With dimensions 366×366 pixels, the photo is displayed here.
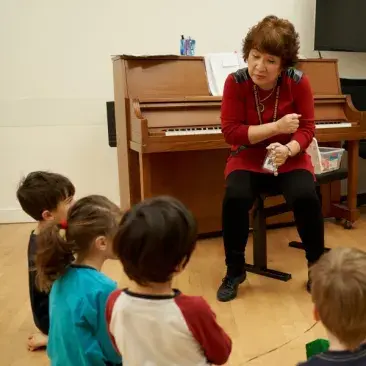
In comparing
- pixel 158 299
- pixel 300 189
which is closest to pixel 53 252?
pixel 158 299

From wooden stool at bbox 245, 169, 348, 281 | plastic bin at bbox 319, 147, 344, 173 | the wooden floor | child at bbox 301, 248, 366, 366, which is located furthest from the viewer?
plastic bin at bbox 319, 147, 344, 173

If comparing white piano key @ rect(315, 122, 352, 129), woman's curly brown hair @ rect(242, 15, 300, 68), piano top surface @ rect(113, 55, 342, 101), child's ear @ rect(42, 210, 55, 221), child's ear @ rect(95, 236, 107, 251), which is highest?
woman's curly brown hair @ rect(242, 15, 300, 68)

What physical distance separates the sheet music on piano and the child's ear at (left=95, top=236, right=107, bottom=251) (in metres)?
1.86

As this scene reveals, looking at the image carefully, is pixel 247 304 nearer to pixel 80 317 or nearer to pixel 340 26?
pixel 80 317

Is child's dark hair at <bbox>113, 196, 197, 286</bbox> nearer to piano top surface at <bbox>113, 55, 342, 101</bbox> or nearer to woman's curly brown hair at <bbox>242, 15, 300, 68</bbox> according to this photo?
woman's curly brown hair at <bbox>242, 15, 300, 68</bbox>

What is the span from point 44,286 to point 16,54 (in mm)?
2642

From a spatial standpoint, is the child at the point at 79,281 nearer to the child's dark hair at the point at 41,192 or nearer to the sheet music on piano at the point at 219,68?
the child's dark hair at the point at 41,192

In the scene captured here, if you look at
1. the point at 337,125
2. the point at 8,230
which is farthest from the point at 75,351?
the point at 8,230

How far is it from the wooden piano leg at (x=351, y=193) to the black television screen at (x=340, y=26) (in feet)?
2.88

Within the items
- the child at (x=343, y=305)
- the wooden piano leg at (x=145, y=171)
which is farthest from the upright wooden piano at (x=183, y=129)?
the child at (x=343, y=305)

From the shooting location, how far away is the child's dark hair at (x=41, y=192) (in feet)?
5.39

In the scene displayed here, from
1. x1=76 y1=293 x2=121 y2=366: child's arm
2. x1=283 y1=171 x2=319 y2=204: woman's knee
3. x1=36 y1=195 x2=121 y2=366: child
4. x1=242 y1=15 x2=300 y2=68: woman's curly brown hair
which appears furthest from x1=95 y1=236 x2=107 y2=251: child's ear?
x1=242 y1=15 x2=300 y2=68: woman's curly brown hair

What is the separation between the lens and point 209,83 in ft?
9.94

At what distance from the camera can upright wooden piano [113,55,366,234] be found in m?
2.74
